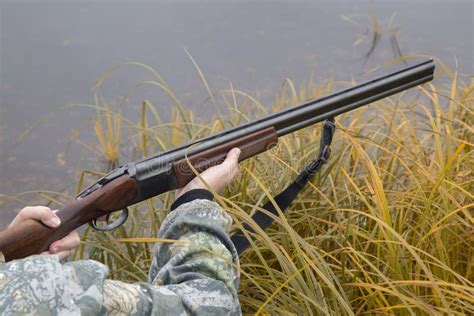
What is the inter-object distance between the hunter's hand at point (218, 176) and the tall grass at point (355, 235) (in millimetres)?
71

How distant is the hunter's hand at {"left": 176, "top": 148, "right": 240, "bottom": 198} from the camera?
1.93m

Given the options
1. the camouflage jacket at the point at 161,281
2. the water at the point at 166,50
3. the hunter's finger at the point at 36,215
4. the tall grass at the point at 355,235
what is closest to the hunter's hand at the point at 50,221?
the hunter's finger at the point at 36,215

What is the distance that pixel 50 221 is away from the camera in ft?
5.99

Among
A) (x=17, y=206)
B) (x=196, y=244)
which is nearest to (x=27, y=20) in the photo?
(x=17, y=206)

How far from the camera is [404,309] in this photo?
193 centimetres

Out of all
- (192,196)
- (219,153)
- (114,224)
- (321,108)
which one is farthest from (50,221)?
(321,108)

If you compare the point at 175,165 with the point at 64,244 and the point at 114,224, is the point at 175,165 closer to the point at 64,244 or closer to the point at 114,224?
the point at 114,224

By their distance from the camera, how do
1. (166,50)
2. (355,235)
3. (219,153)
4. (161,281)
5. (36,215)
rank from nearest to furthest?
(161,281) < (36,215) < (219,153) < (355,235) < (166,50)

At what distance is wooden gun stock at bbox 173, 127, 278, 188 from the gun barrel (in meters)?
0.01

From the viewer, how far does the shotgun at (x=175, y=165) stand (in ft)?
5.93

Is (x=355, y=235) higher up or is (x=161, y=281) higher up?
(x=161, y=281)

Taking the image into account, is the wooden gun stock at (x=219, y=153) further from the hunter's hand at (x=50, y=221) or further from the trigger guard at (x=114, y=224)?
the hunter's hand at (x=50, y=221)

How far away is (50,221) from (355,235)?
2.85ft

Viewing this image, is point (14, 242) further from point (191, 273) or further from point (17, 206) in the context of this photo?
point (17, 206)
